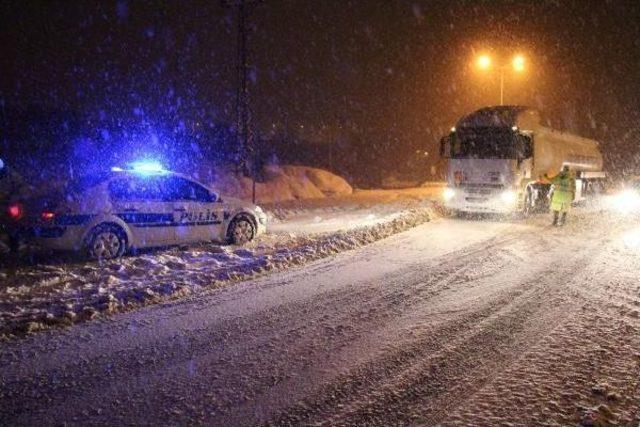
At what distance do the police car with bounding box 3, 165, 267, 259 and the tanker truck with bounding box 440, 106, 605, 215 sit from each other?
814 cm

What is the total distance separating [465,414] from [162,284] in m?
4.99

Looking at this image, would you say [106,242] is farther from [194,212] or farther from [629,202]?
[629,202]

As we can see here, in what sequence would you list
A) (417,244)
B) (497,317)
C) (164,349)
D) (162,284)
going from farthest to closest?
(417,244) → (162,284) → (497,317) → (164,349)

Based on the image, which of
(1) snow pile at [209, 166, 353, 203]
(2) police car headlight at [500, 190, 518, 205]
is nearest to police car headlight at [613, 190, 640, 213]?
(2) police car headlight at [500, 190, 518, 205]

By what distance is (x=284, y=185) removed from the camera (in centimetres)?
2816

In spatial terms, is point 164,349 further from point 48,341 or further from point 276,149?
point 276,149

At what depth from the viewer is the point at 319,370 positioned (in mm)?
4547

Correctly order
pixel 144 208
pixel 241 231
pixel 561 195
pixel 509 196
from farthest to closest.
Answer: pixel 509 196 → pixel 561 195 → pixel 241 231 → pixel 144 208

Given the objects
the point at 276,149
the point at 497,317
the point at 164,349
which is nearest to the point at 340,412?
the point at 164,349

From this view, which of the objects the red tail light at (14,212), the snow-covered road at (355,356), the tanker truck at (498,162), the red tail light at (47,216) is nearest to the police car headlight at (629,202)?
the tanker truck at (498,162)

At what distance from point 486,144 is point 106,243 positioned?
11810 millimetres

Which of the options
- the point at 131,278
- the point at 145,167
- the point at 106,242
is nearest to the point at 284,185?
the point at 145,167

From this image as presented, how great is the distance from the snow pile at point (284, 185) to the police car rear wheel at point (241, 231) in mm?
13524

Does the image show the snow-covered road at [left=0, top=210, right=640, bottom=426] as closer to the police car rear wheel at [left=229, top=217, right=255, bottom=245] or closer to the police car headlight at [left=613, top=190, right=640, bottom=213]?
the police car rear wheel at [left=229, top=217, right=255, bottom=245]
